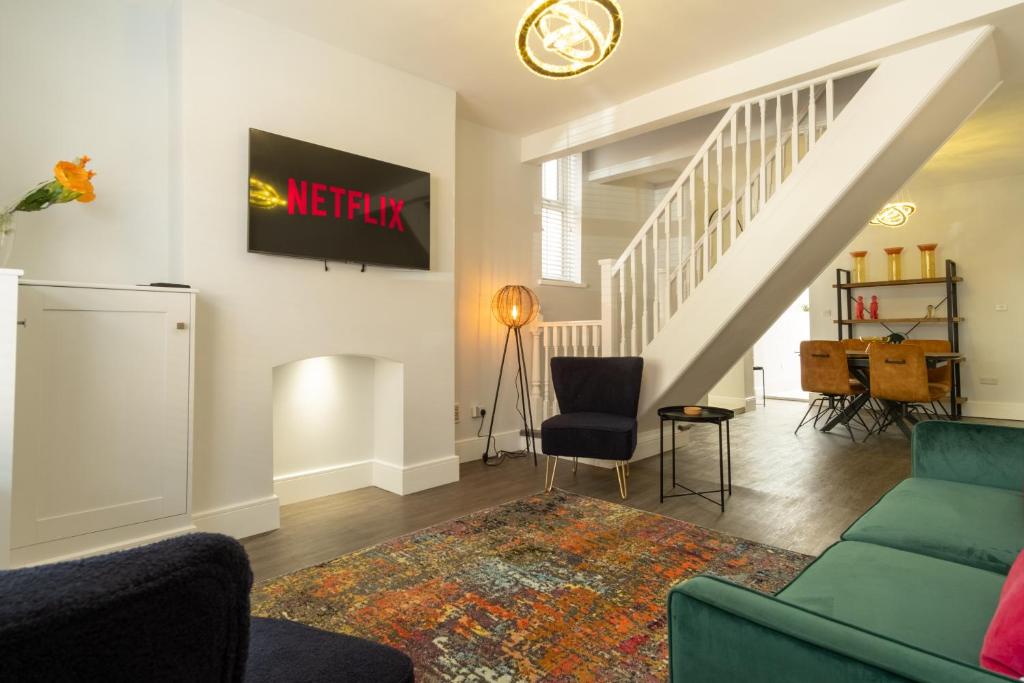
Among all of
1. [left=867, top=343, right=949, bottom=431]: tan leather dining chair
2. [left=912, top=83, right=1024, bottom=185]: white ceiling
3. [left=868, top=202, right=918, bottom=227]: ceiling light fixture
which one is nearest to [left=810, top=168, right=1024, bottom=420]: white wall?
[left=912, top=83, right=1024, bottom=185]: white ceiling

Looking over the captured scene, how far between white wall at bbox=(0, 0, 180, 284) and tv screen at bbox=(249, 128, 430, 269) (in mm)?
480

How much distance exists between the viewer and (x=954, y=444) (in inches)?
87.7

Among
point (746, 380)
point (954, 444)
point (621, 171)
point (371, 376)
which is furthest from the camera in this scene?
point (746, 380)

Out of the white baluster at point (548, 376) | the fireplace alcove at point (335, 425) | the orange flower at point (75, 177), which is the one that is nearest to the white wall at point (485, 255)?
the white baluster at point (548, 376)

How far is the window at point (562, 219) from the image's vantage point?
5695mm

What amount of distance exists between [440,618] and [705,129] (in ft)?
16.8

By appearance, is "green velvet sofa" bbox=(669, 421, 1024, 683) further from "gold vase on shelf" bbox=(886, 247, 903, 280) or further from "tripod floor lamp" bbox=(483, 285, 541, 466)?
"gold vase on shelf" bbox=(886, 247, 903, 280)

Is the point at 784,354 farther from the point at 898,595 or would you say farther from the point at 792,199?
the point at 898,595

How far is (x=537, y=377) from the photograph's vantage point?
4984 mm

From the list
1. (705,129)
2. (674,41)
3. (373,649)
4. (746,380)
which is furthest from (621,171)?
(373,649)

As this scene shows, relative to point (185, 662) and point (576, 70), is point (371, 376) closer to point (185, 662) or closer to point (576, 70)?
point (576, 70)

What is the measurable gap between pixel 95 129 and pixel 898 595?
3862 millimetres

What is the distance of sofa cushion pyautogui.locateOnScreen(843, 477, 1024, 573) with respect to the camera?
60.0 inches

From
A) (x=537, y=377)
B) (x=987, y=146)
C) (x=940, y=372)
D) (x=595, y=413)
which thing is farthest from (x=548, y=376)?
(x=987, y=146)
